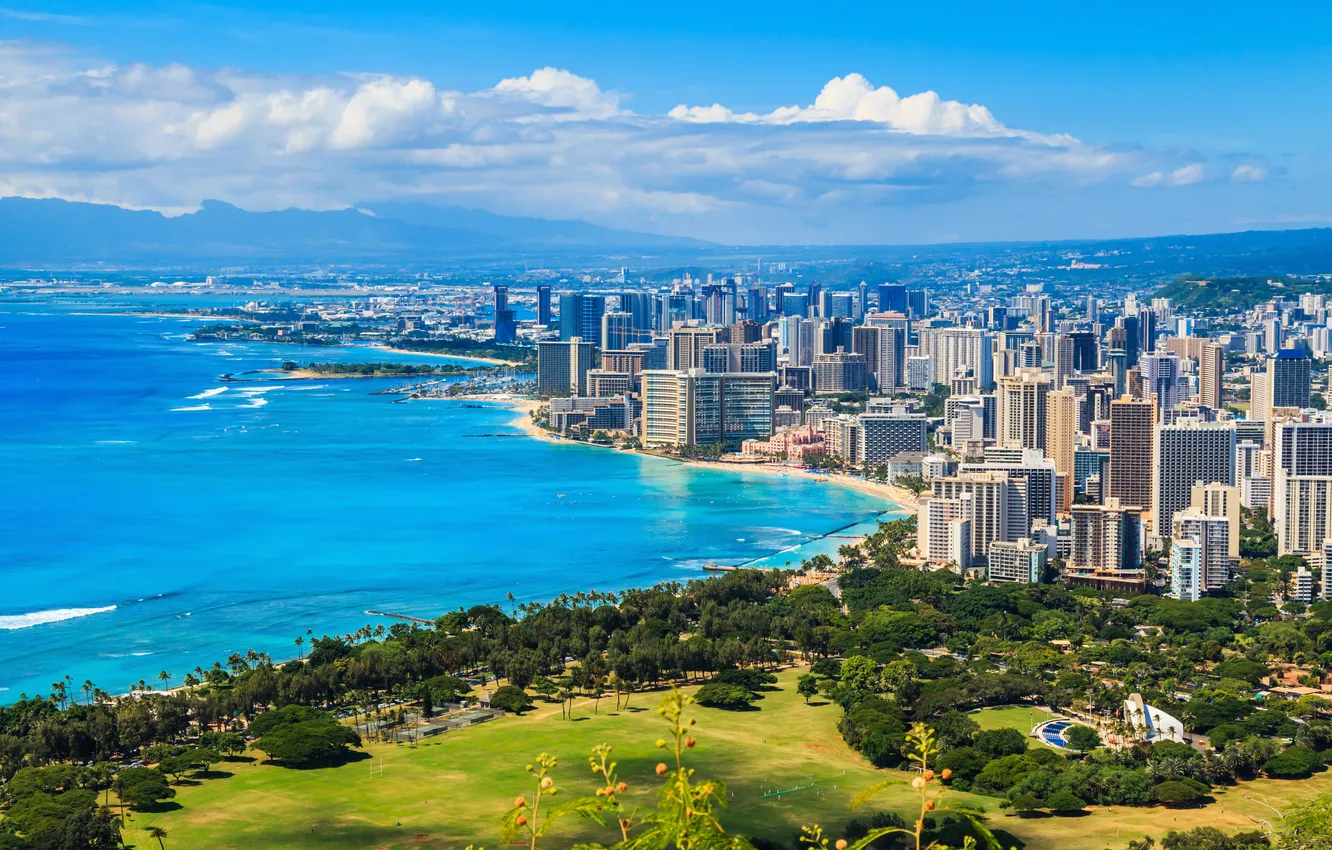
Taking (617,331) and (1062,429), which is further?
(617,331)

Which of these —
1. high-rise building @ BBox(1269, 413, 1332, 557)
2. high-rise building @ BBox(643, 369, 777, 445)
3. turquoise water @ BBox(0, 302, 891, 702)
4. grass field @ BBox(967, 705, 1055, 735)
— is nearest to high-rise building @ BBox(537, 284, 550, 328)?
turquoise water @ BBox(0, 302, 891, 702)

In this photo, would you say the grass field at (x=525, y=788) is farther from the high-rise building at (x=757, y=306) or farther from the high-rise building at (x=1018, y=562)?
the high-rise building at (x=757, y=306)

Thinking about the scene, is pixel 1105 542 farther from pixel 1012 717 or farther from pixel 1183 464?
pixel 1012 717

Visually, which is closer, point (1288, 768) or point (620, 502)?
point (1288, 768)

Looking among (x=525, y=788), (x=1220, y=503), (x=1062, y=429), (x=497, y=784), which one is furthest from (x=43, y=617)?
(x=1062, y=429)

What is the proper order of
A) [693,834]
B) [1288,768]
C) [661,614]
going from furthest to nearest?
[661,614] → [1288,768] → [693,834]

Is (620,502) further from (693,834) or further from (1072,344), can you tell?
(693,834)

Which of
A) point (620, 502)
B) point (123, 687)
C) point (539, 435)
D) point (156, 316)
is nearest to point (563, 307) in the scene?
point (539, 435)
